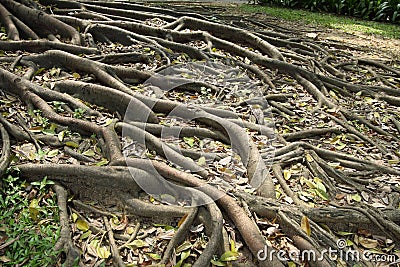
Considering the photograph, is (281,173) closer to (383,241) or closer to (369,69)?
(383,241)

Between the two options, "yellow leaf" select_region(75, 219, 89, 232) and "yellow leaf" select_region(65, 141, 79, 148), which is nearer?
"yellow leaf" select_region(75, 219, 89, 232)

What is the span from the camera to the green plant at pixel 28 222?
2.56 meters

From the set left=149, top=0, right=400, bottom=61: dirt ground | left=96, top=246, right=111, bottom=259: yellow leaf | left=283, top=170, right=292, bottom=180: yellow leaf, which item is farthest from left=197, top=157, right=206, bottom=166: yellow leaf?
left=149, top=0, right=400, bottom=61: dirt ground

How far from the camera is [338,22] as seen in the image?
999 centimetres

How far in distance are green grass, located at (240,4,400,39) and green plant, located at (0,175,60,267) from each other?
7829mm

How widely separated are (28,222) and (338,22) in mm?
9075

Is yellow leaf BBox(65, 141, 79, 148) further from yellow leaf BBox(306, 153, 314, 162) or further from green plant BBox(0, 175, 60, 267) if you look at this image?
yellow leaf BBox(306, 153, 314, 162)

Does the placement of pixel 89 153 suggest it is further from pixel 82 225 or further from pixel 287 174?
pixel 287 174

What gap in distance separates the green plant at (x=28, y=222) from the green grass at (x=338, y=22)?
25.7 feet

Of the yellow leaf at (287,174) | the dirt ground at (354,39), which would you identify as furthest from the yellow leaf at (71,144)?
the dirt ground at (354,39)

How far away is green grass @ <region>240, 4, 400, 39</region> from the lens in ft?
30.1

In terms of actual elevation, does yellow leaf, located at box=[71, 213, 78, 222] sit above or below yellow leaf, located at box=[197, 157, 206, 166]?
below

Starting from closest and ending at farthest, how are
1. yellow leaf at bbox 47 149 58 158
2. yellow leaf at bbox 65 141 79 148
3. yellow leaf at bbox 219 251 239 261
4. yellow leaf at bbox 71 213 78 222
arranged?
yellow leaf at bbox 219 251 239 261 < yellow leaf at bbox 71 213 78 222 < yellow leaf at bbox 47 149 58 158 < yellow leaf at bbox 65 141 79 148

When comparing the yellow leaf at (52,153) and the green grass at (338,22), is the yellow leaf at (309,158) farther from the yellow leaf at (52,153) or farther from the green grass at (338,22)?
the green grass at (338,22)
